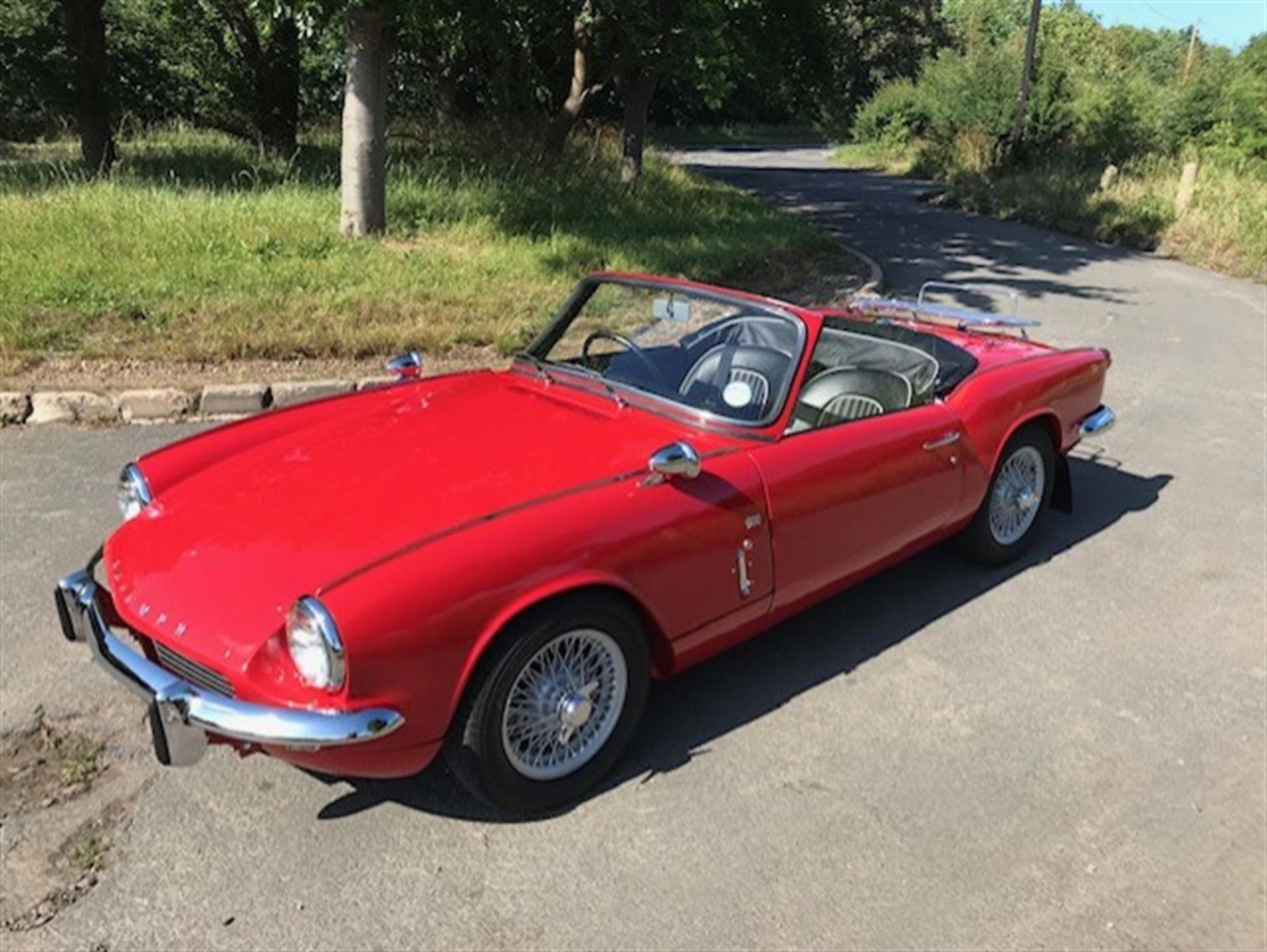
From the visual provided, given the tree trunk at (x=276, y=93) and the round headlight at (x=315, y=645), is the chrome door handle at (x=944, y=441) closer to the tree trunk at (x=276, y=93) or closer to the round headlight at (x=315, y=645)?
the round headlight at (x=315, y=645)

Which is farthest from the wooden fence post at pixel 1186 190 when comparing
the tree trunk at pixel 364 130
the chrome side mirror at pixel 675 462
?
the chrome side mirror at pixel 675 462

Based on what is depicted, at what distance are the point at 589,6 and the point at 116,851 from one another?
42.6ft

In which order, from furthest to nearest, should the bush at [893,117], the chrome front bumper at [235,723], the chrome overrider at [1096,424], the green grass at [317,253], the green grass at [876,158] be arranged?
the bush at [893,117] → the green grass at [876,158] → the green grass at [317,253] → the chrome overrider at [1096,424] → the chrome front bumper at [235,723]

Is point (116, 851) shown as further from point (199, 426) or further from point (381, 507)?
point (199, 426)

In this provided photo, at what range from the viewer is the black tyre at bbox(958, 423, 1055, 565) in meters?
4.55

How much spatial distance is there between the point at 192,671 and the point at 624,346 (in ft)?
6.39

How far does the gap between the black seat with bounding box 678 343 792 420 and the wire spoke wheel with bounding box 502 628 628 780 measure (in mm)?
1020

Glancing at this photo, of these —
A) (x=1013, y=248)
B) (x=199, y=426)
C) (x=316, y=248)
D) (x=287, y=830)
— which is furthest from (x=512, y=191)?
(x=287, y=830)

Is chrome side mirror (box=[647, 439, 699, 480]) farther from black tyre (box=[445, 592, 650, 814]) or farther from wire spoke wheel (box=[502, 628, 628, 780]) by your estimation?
wire spoke wheel (box=[502, 628, 628, 780])

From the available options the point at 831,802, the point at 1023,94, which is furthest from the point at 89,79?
the point at 1023,94

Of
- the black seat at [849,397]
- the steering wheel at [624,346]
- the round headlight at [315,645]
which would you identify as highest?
the steering wheel at [624,346]

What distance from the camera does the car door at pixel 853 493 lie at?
3.43 meters

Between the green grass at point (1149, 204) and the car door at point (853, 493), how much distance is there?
1307cm

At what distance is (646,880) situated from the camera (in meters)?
2.73
